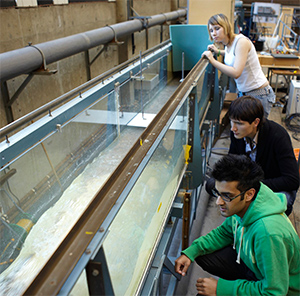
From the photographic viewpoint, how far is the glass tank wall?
4.94ft

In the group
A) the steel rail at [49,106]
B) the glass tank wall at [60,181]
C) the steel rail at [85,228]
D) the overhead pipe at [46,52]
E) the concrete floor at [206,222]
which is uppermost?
the overhead pipe at [46,52]

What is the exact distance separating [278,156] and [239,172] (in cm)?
60

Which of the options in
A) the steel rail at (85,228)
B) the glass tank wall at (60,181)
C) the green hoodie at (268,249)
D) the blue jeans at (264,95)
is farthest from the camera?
the blue jeans at (264,95)

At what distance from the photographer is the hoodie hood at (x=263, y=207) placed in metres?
1.25

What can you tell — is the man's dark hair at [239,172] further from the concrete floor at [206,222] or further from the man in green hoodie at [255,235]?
the concrete floor at [206,222]

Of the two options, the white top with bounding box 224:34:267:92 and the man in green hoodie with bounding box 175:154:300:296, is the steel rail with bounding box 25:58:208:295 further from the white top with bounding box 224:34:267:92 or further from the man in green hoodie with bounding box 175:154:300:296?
the white top with bounding box 224:34:267:92

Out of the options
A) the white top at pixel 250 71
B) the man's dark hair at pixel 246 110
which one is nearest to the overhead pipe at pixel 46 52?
the white top at pixel 250 71

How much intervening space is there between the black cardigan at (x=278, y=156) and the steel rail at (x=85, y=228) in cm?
87

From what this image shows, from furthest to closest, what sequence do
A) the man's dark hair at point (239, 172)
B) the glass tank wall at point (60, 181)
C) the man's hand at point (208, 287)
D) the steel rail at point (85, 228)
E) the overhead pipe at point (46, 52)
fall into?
the overhead pipe at point (46, 52), the glass tank wall at point (60, 181), the man's hand at point (208, 287), the man's dark hair at point (239, 172), the steel rail at point (85, 228)

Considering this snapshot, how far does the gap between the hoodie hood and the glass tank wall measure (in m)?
0.39

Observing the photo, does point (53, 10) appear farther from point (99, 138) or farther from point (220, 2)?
point (99, 138)

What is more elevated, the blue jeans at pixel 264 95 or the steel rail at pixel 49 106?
the steel rail at pixel 49 106

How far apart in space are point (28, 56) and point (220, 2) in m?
2.57

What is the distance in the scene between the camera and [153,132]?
120cm
